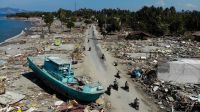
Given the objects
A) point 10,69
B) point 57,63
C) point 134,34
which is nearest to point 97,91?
point 57,63

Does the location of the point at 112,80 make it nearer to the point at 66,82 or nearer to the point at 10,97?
the point at 66,82

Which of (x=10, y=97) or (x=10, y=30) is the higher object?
(x=10, y=97)

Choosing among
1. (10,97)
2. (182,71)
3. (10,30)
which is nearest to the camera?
(10,97)

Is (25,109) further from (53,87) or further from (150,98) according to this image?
(150,98)

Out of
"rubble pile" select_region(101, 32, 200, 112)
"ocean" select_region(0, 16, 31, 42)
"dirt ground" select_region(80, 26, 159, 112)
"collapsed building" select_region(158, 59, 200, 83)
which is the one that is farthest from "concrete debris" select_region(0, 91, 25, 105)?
"ocean" select_region(0, 16, 31, 42)

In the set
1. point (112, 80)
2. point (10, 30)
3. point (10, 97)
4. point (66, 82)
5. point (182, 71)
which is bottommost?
point (10, 30)

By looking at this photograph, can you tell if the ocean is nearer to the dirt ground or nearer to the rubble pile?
the dirt ground

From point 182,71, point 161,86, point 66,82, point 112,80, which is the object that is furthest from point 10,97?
point 182,71

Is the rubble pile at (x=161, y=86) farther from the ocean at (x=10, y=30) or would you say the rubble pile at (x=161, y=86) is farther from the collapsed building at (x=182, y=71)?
the ocean at (x=10, y=30)
